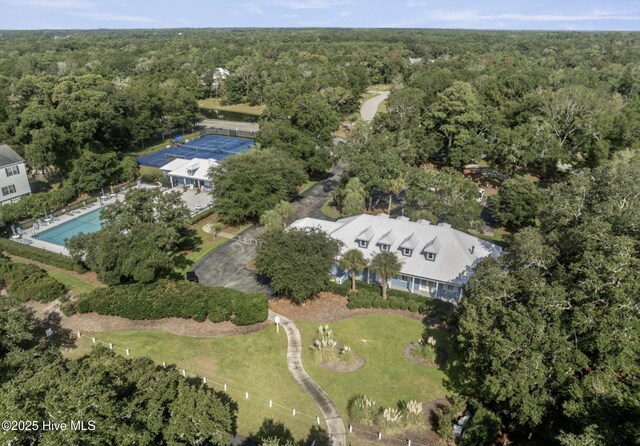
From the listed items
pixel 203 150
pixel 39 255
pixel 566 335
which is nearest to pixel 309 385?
pixel 566 335

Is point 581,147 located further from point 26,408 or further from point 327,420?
point 26,408

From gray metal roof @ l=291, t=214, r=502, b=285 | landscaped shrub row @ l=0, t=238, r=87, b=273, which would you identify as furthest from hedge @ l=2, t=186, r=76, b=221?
gray metal roof @ l=291, t=214, r=502, b=285

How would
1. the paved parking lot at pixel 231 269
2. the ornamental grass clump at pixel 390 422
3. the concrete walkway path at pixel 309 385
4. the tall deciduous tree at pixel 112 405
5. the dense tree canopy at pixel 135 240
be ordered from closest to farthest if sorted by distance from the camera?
the tall deciduous tree at pixel 112 405
the ornamental grass clump at pixel 390 422
the concrete walkway path at pixel 309 385
the dense tree canopy at pixel 135 240
the paved parking lot at pixel 231 269

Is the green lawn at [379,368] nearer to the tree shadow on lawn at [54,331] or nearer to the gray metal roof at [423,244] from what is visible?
the gray metal roof at [423,244]

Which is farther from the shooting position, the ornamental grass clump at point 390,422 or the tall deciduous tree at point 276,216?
the tall deciduous tree at point 276,216

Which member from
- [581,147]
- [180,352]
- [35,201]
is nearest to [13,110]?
[35,201]

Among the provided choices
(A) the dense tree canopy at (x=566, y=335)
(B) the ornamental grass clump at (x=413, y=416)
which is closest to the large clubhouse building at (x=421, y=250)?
(A) the dense tree canopy at (x=566, y=335)

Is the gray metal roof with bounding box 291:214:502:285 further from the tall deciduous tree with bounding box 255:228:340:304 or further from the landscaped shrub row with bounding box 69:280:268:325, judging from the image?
the landscaped shrub row with bounding box 69:280:268:325
